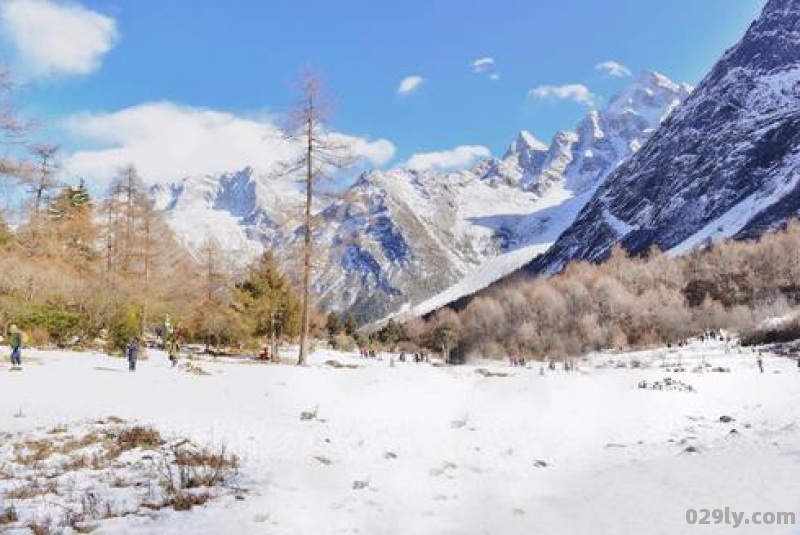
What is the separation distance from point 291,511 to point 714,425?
1483 centimetres

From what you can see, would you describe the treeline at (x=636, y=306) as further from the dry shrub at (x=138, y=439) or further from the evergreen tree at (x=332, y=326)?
the dry shrub at (x=138, y=439)

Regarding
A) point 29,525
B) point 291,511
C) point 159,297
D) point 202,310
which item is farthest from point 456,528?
point 202,310

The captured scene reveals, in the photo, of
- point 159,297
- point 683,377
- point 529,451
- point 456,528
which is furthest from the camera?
point 159,297

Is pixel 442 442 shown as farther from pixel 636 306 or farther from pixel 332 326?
pixel 332 326

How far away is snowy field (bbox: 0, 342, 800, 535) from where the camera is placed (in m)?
9.76

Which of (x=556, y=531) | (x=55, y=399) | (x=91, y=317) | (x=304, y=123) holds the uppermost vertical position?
(x=304, y=123)

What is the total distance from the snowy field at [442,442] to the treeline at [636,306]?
8542 cm

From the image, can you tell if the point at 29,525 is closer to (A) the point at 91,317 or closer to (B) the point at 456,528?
(B) the point at 456,528

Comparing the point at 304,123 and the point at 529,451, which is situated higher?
the point at 304,123

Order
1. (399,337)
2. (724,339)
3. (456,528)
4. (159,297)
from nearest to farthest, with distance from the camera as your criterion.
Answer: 1. (456,528)
2. (159,297)
3. (724,339)
4. (399,337)

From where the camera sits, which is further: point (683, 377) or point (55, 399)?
point (683, 377)

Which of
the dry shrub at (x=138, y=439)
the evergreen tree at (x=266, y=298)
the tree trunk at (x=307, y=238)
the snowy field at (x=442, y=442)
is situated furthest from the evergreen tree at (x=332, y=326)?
the dry shrub at (x=138, y=439)

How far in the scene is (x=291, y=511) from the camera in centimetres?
944

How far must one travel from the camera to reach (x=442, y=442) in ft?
53.6
